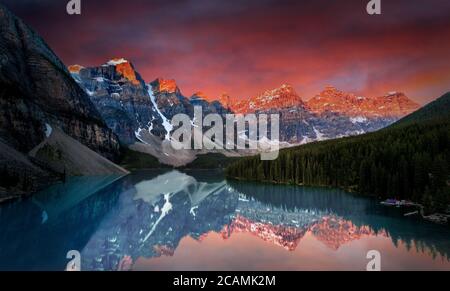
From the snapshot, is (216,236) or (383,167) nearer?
(216,236)

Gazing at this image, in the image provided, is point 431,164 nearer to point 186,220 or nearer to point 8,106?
point 186,220

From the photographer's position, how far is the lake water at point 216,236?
32125 mm

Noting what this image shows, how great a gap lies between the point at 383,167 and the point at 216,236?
53.0 metres

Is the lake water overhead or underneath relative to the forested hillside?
underneath

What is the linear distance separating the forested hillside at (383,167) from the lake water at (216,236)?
7622mm

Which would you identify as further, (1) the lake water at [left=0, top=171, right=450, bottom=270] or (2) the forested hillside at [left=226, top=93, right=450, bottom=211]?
(2) the forested hillside at [left=226, top=93, right=450, bottom=211]

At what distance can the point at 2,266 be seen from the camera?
29141 mm

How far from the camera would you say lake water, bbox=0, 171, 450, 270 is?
3212cm

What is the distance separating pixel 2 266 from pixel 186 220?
1294 inches

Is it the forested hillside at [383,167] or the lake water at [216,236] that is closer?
the lake water at [216,236]

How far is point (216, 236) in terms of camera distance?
45531 millimetres

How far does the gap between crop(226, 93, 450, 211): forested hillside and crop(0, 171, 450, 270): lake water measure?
7.62 meters

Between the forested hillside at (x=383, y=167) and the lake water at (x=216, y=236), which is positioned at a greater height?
the forested hillside at (x=383, y=167)
